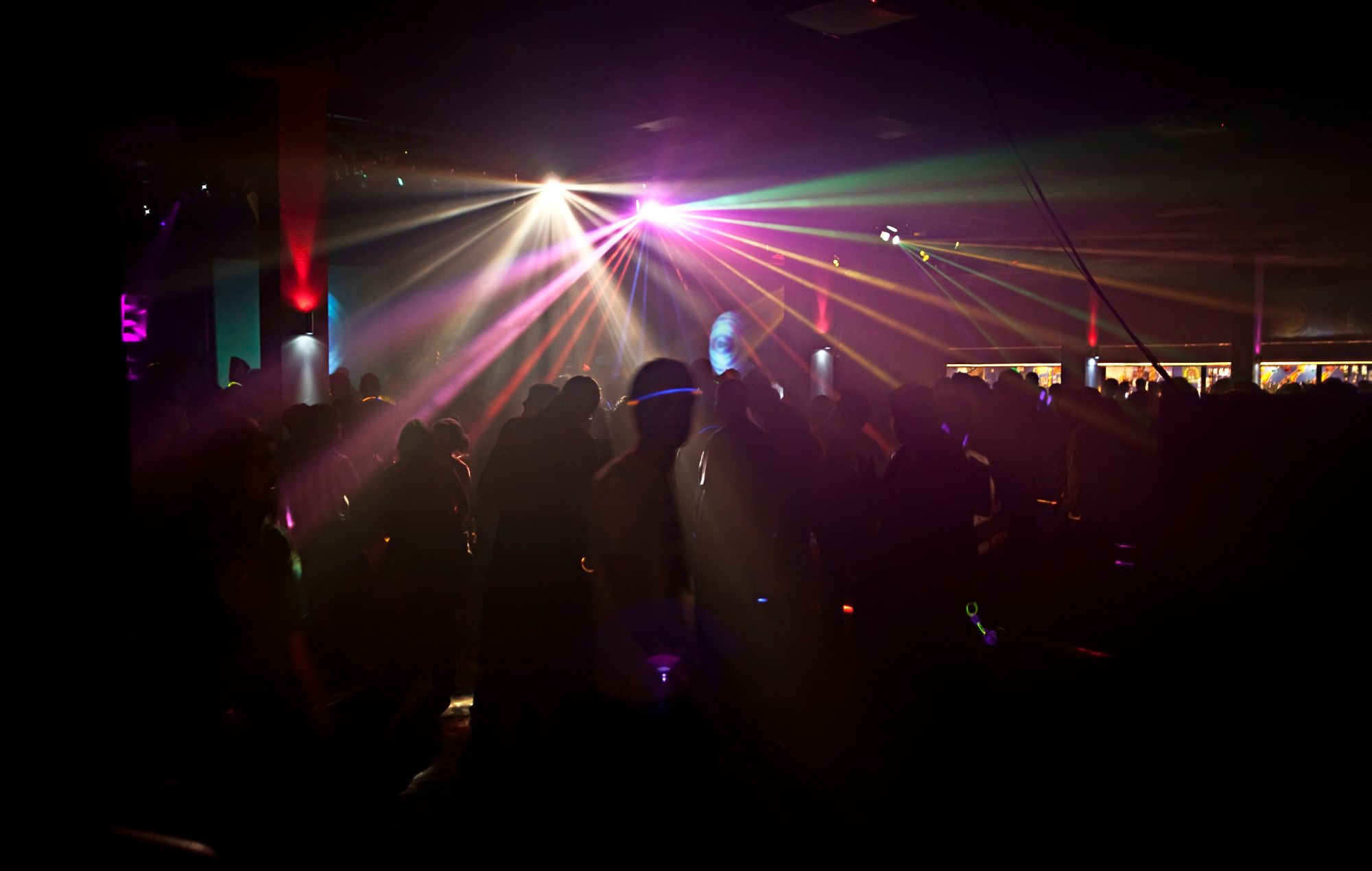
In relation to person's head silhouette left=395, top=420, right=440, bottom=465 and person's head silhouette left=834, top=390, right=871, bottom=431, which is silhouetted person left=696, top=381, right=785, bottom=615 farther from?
person's head silhouette left=395, top=420, right=440, bottom=465

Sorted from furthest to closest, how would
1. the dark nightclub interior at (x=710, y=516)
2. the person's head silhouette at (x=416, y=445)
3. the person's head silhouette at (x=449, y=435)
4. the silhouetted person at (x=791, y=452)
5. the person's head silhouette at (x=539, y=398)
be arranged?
the person's head silhouette at (x=539, y=398) → the person's head silhouette at (x=449, y=435) → the person's head silhouette at (x=416, y=445) → the silhouetted person at (x=791, y=452) → the dark nightclub interior at (x=710, y=516)

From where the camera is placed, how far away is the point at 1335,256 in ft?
47.1

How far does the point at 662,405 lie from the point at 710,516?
4.31ft

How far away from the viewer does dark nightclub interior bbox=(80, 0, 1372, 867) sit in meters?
2.73

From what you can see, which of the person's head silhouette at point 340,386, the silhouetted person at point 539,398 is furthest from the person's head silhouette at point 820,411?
the person's head silhouette at point 340,386

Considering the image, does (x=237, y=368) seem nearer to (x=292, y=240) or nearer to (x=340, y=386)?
(x=340, y=386)

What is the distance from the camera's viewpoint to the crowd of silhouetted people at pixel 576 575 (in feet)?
9.09

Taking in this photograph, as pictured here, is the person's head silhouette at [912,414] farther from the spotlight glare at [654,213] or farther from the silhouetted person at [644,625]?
the spotlight glare at [654,213]

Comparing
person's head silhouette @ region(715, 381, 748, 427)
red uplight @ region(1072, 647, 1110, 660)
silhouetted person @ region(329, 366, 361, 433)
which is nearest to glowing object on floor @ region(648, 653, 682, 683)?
red uplight @ region(1072, 647, 1110, 660)

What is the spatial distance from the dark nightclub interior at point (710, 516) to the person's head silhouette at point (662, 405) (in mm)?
15

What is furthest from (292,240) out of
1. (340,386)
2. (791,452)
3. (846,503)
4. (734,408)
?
(846,503)

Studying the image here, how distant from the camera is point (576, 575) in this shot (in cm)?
401

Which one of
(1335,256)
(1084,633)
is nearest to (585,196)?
(1084,633)

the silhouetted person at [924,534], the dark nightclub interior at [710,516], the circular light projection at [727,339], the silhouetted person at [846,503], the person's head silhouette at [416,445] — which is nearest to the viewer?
the dark nightclub interior at [710,516]
